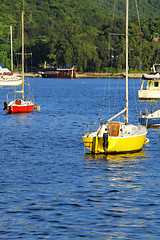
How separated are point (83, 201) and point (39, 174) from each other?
24.7 feet

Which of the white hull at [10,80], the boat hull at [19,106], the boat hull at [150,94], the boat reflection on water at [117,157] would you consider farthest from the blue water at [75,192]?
the white hull at [10,80]

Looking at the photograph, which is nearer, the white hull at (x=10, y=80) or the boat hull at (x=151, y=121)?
the boat hull at (x=151, y=121)

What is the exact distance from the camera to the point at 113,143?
40.0 m

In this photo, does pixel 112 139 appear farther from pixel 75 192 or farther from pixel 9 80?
pixel 9 80

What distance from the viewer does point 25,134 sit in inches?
2235

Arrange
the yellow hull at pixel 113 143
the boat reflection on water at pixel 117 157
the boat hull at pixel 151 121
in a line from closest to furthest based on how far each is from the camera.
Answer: the yellow hull at pixel 113 143 → the boat reflection on water at pixel 117 157 → the boat hull at pixel 151 121

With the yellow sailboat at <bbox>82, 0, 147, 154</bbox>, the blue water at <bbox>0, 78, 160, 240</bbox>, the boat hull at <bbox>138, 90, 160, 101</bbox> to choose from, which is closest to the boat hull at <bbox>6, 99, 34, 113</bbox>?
the blue water at <bbox>0, 78, 160, 240</bbox>

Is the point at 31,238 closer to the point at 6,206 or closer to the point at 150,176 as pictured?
the point at 6,206

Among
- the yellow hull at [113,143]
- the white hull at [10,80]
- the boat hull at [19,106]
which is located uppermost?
the yellow hull at [113,143]

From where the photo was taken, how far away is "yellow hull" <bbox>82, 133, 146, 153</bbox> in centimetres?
3991

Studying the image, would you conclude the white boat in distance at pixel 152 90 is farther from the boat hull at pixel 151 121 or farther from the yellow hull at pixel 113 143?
the yellow hull at pixel 113 143

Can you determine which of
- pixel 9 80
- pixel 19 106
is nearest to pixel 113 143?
pixel 19 106

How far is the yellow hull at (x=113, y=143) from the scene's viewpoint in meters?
39.9

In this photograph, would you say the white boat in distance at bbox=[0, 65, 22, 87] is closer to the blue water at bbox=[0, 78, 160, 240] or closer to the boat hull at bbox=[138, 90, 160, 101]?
the boat hull at bbox=[138, 90, 160, 101]
